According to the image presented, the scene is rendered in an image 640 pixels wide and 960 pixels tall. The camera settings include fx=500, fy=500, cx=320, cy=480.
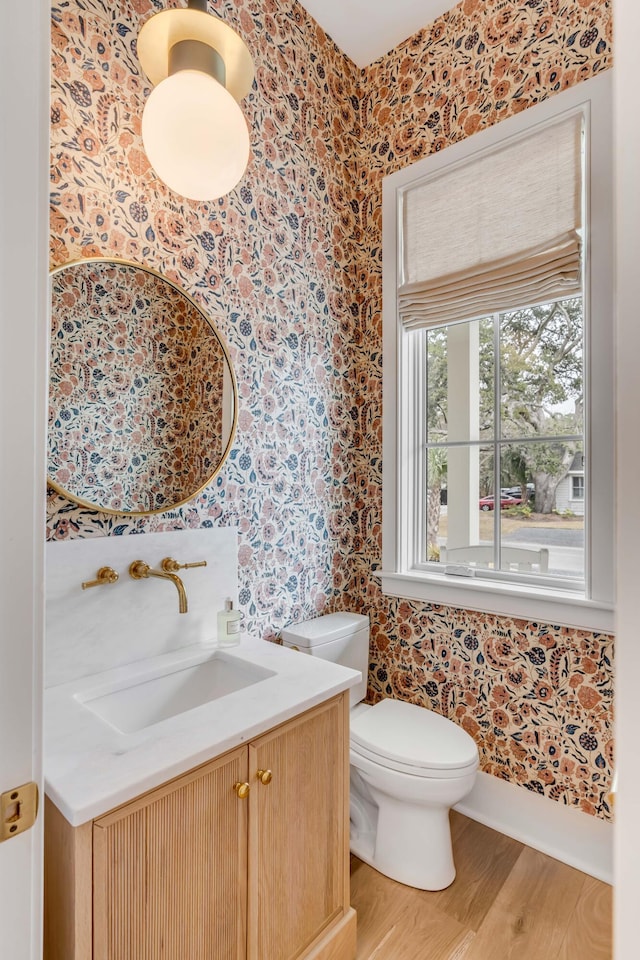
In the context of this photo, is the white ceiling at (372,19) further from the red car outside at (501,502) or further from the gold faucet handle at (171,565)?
the gold faucet handle at (171,565)

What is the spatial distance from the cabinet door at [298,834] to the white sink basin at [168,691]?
0.71ft

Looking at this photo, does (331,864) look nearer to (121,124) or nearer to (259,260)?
(259,260)

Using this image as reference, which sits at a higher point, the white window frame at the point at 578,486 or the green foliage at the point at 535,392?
the green foliage at the point at 535,392

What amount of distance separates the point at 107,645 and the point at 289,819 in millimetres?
643

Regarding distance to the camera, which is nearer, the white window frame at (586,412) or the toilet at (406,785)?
the toilet at (406,785)

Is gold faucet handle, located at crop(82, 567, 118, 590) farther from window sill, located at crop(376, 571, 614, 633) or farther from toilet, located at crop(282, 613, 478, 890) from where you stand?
window sill, located at crop(376, 571, 614, 633)

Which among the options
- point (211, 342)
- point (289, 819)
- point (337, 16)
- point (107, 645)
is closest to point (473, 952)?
point (289, 819)

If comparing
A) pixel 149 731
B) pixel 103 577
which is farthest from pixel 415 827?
pixel 103 577

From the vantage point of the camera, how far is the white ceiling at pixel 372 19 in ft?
6.43

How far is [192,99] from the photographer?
1238 mm

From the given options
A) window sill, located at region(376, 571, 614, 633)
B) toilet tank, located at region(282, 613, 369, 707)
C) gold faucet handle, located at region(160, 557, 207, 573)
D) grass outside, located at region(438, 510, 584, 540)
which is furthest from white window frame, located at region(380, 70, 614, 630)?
gold faucet handle, located at region(160, 557, 207, 573)

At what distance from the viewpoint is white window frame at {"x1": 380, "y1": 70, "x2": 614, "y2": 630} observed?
1.62 meters

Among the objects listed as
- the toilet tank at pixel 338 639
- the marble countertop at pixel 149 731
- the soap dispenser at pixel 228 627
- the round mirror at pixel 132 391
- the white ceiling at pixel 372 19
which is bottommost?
the toilet tank at pixel 338 639

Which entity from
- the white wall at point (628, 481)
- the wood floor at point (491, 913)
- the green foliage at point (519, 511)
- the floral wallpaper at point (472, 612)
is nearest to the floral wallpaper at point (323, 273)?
the floral wallpaper at point (472, 612)
